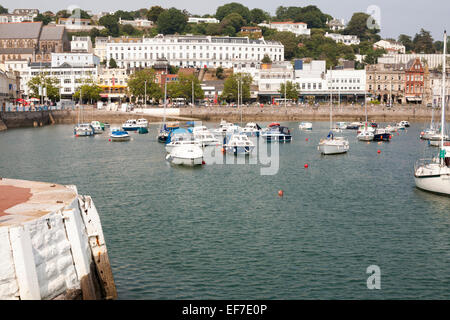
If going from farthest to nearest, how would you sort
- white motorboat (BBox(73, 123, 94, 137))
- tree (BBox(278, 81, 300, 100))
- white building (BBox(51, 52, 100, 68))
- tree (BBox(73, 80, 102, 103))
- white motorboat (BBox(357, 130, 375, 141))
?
white building (BBox(51, 52, 100, 68)) → tree (BBox(278, 81, 300, 100)) → tree (BBox(73, 80, 102, 103)) → white motorboat (BBox(73, 123, 94, 137)) → white motorboat (BBox(357, 130, 375, 141))

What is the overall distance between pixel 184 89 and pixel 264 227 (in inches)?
4393

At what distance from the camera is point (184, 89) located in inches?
5384

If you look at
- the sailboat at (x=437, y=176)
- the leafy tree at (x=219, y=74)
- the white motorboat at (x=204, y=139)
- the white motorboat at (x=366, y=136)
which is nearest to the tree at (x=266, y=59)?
the leafy tree at (x=219, y=74)

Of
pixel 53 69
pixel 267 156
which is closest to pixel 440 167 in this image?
pixel 267 156

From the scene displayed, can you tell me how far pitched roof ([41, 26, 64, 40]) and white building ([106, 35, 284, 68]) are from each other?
1690 cm

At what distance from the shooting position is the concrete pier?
1366 centimetres

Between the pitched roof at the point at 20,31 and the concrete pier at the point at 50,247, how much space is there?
18664cm

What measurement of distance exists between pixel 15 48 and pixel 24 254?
189 meters

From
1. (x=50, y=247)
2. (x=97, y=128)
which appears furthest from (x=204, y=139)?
(x=50, y=247)

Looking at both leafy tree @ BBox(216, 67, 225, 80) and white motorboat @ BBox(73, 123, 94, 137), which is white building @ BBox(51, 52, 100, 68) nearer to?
leafy tree @ BBox(216, 67, 225, 80)

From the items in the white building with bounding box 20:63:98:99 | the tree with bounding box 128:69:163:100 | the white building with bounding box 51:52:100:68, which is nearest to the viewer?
the tree with bounding box 128:69:163:100

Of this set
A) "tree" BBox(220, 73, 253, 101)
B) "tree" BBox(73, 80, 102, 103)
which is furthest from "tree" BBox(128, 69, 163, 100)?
"tree" BBox(220, 73, 253, 101)

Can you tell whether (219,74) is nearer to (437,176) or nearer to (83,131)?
(83,131)

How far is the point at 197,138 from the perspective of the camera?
62781 mm
